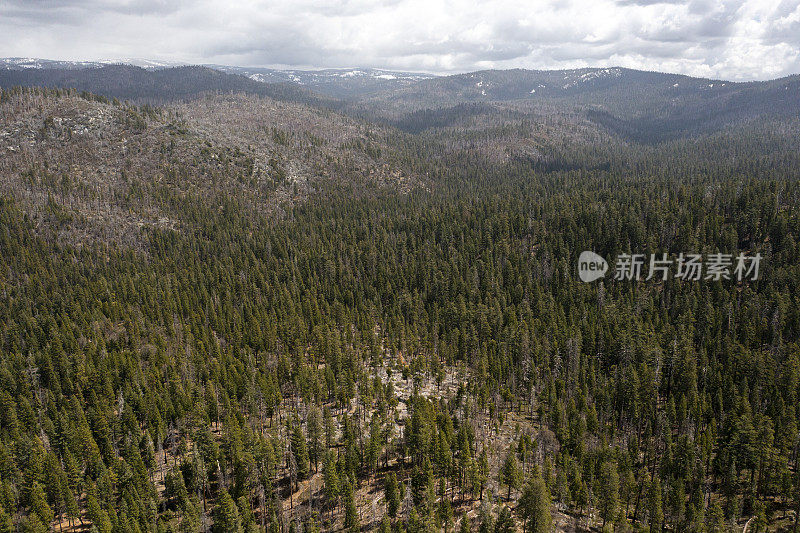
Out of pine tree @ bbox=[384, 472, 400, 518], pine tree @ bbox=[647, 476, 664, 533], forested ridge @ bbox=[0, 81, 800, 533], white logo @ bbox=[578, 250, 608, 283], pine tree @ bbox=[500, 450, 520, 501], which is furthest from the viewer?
white logo @ bbox=[578, 250, 608, 283]

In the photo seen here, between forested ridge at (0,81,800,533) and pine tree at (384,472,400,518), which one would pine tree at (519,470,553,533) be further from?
pine tree at (384,472,400,518)

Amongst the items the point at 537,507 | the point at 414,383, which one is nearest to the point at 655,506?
the point at 537,507

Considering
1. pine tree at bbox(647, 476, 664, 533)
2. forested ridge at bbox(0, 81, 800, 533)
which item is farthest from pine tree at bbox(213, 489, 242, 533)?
pine tree at bbox(647, 476, 664, 533)

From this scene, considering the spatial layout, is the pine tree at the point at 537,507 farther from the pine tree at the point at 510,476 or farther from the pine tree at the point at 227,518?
the pine tree at the point at 227,518

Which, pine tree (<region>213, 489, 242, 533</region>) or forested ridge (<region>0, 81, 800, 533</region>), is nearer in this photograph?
pine tree (<region>213, 489, 242, 533</region>)

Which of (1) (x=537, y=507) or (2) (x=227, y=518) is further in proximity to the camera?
(1) (x=537, y=507)

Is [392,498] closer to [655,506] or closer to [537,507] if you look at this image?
[537,507]

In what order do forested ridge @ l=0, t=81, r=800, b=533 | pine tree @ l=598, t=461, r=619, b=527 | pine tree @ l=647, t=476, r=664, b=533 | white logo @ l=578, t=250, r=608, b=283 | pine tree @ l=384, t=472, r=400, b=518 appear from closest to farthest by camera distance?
pine tree @ l=384, t=472, r=400, b=518, pine tree @ l=598, t=461, r=619, b=527, pine tree @ l=647, t=476, r=664, b=533, forested ridge @ l=0, t=81, r=800, b=533, white logo @ l=578, t=250, r=608, b=283

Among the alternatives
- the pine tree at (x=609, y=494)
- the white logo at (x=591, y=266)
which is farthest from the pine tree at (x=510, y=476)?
the white logo at (x=591, y=266)
